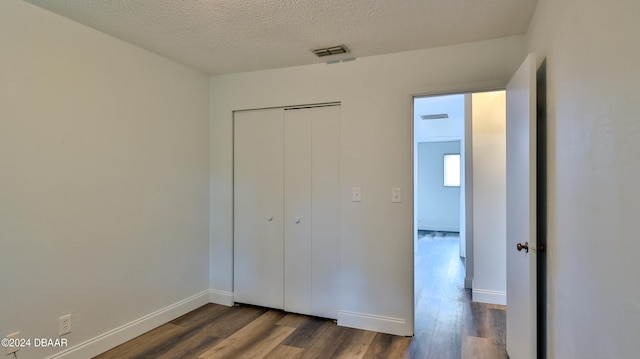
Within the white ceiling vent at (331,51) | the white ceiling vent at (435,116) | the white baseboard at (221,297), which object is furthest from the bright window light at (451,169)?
the white baseboard at (221,297)

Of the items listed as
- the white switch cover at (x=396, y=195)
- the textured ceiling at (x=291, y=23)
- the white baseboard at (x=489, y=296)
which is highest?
the textured ceiling at (x=291, y=23)

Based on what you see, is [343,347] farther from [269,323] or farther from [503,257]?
[503,257]

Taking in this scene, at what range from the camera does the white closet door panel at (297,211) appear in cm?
318

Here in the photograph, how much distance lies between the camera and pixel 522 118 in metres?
1.93

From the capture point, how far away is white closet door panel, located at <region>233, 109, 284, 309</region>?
331cm

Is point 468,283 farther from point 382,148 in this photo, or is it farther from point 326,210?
point 382,148

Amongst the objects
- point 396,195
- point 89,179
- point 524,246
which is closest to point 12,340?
point 89,179

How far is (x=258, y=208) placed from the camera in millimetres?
3379

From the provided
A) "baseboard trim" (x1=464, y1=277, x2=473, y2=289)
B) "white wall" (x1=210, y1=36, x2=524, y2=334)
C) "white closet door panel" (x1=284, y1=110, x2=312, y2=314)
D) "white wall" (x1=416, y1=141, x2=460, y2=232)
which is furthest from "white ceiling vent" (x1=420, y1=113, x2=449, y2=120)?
"white closet door panel" (x1=284, y1=110, x2=312, y2=314)

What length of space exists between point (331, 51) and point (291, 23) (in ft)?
1.86

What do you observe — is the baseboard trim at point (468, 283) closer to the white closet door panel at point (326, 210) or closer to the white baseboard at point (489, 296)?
the white baseboard at point (489, 296)

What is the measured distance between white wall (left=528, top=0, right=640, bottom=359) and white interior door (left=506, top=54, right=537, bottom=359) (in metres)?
0.08

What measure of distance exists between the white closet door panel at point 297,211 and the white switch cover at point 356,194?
45cm

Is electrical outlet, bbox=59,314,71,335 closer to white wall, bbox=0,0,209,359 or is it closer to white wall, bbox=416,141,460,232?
white wall, bbox=0,0,209,359
